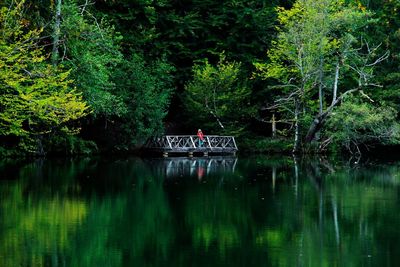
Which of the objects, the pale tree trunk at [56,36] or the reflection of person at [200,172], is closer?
the reflection of person at [200,172]

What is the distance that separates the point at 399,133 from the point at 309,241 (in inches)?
1118

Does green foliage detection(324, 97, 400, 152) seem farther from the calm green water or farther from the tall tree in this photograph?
the calm green water

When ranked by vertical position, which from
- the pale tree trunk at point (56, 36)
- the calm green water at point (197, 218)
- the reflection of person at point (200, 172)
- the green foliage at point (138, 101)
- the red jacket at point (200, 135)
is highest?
the pale tree trunk at point (56, 36)

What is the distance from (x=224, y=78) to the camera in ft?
148

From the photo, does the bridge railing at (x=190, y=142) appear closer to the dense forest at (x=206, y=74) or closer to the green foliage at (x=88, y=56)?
the dense forest at (x=206, y=74)

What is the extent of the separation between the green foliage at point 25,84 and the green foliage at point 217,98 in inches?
478

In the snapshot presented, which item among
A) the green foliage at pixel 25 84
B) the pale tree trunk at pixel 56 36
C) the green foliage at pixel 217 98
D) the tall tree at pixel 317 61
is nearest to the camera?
the green foliage at pixel 25 84

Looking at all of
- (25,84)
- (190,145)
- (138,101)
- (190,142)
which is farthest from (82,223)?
(190,142)

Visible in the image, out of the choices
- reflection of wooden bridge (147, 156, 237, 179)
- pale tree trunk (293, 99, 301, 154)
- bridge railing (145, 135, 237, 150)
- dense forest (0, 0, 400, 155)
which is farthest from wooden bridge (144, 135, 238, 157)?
reflection of wooden bridge (147, 156, 237, 179)

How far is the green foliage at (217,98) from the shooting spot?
44781 mm

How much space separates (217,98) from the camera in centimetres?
4500

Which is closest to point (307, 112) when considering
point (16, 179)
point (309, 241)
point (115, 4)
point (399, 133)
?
point (399, 133)

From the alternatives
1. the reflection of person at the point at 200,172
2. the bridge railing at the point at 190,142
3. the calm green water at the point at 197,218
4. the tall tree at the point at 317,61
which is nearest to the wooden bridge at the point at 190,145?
the bridge railing at the point at 190,142

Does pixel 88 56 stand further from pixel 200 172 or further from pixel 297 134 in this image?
pixel 297 134
